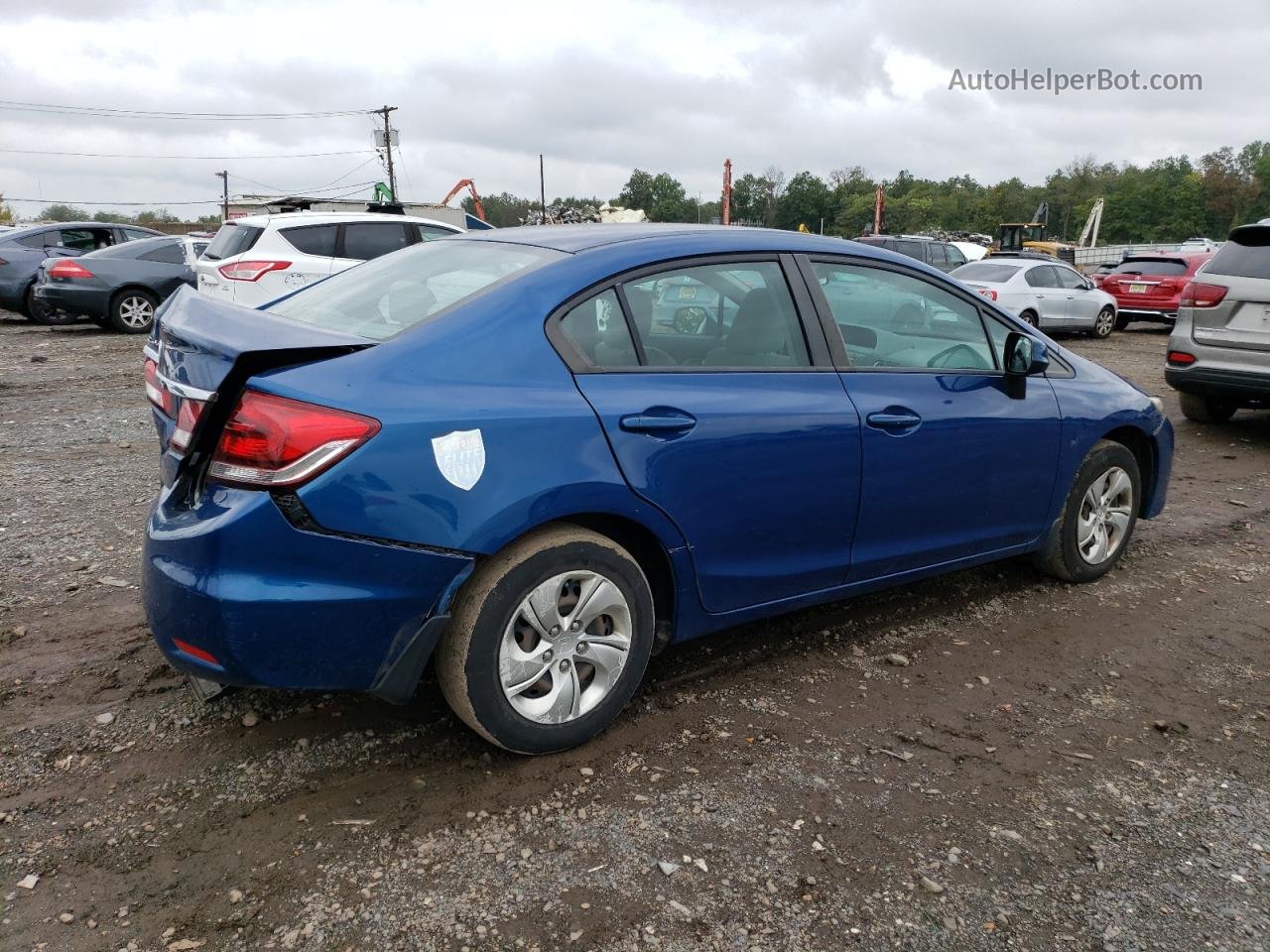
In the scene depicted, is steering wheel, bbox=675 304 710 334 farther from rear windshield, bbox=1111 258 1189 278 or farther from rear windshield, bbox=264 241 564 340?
rear windshield, bbox=1111 258 1189 278

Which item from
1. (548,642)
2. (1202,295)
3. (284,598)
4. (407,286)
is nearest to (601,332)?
(407,286)

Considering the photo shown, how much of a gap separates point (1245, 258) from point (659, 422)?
22.2 feet

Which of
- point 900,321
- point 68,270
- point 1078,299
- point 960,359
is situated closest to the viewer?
point 900,321

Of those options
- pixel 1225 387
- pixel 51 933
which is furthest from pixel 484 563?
pixel 1225 387

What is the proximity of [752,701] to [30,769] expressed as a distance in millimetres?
2218

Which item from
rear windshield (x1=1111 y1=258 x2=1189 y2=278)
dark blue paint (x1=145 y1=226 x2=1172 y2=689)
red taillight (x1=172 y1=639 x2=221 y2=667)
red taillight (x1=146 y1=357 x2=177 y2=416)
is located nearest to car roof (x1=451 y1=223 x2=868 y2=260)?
dark blue paint (x1=145 y1=226 x2=1172 y2=689)

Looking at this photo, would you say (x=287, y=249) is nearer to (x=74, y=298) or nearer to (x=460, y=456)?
(x=74, y=298)

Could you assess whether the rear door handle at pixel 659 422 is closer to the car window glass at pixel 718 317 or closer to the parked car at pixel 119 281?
the car window glass at pixel 718 317

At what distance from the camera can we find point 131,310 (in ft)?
46.9

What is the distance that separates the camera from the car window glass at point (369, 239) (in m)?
11.1

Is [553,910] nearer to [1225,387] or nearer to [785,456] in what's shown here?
[785,456]

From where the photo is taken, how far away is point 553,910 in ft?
7.64

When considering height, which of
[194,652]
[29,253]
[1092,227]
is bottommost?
[194,652]

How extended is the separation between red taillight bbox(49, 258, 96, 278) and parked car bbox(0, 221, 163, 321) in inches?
51.3
